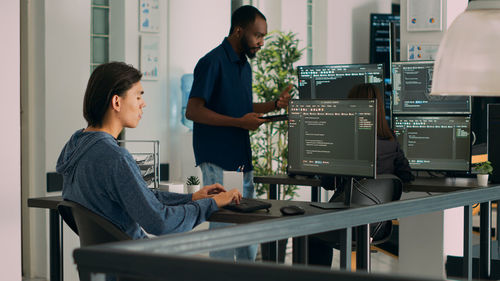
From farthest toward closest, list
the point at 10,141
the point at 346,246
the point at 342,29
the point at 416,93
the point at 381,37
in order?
the point at 381,37, the point at 342,29, the point at 416,93, the point at 10,141, the point at 346,246

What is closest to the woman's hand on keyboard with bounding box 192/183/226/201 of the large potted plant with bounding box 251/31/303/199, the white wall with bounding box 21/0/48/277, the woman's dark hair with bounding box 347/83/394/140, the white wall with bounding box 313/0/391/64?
the woman's dark hair with bounding box 347/83/394/140

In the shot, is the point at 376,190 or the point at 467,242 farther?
the point at 376,190

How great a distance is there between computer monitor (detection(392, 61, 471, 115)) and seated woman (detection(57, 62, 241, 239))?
2057mm

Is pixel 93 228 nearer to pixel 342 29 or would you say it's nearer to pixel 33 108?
pixel 33 108

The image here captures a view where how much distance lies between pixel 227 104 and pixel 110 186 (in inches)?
61.2

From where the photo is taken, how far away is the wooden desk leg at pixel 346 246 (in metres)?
1.47

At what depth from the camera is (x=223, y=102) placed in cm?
369

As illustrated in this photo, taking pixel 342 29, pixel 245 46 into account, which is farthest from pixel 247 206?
pixel 342 29

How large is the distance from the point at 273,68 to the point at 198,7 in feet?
2.69

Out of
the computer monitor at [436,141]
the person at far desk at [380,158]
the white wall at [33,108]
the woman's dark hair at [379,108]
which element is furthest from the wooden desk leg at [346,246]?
the white wall at [33,108]

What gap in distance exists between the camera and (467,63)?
1.90m

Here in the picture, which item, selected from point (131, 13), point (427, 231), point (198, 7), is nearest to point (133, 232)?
point (427, 231)

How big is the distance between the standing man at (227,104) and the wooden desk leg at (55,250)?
87cm

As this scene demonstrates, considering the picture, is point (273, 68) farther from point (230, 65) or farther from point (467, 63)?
point (467, 63)
